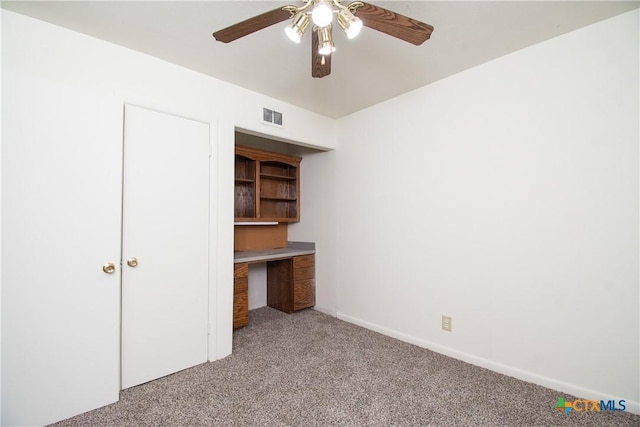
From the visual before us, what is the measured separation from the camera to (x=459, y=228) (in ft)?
8.21

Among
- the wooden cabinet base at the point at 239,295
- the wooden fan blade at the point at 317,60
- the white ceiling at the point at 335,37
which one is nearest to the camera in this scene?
the wooden fan blade at the point at 317,60

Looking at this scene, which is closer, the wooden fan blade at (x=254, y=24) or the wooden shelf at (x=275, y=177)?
the wooden fan blade at (x=254, y=24)

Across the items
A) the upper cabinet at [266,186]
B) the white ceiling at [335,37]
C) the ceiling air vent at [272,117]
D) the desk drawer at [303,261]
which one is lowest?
the desk drawer at [303,261]

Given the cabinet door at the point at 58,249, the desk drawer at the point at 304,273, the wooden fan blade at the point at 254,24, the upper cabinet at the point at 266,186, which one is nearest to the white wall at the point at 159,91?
the cabinet door at the point at 58,249

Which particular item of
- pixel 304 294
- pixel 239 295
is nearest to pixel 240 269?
pixel 239 295

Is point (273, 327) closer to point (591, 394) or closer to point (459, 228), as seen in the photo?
point (459, 228)

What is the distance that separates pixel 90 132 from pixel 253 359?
2.08 meters

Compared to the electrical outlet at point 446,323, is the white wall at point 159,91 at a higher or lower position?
higher

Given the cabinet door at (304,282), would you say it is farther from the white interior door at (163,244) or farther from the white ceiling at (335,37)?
the white ceiling at (335,37)

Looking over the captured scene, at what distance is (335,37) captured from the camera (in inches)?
78.0

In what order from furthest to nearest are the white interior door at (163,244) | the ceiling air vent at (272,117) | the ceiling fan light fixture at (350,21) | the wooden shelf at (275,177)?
the wooden shelf at (275,177) → the ceiling air vent at (272,117) → the white interior door at (163,244) → the ceiling fan light fixture at (350,21)

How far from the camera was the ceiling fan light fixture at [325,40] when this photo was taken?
1.43 m

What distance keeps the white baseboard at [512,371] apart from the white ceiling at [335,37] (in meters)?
2.36

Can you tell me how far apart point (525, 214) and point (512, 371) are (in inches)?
46.2
